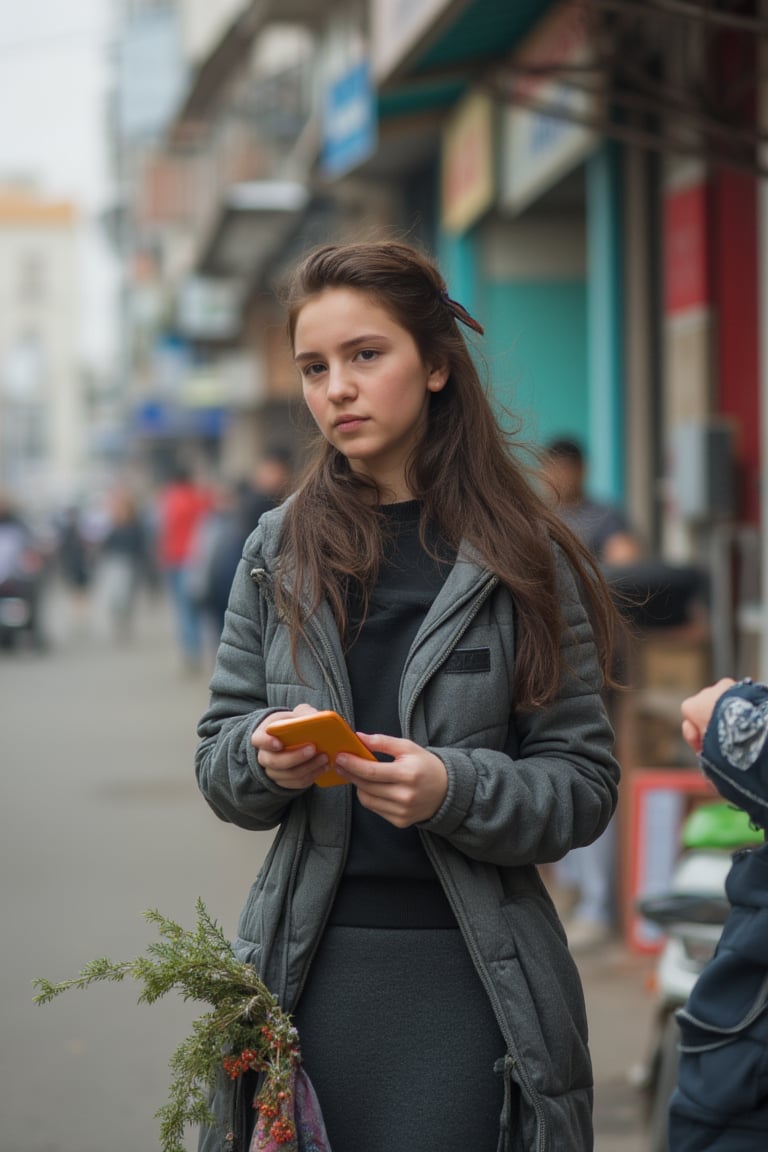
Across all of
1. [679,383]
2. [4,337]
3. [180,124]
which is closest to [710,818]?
[679,383]

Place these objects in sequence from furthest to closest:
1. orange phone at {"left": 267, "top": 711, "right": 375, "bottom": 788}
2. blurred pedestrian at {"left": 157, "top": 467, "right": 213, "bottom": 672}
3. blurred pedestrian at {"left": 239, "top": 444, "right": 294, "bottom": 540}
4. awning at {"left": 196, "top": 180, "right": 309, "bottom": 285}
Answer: awning at {"left": 196, "top": 180, "right": 309, "bottom": 285}, blurred pedestrian at {"left": 157, "top": 467, "right": 213, "bottom": 672}, blurred pedestrian at {"left": 239, "top": 444, "right": 294, "bottom": 540}, orange phone at {"left": 267, "top": 711, "right": 375, "bottom": 788}

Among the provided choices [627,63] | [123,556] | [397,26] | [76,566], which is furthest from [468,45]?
[76,566]

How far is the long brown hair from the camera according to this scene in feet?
8.18

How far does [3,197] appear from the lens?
102188 millimetres

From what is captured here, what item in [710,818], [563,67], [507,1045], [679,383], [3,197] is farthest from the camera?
[3,197]

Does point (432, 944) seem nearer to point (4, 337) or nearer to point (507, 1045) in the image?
point (507, 1045)

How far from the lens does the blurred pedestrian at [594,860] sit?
21.5 feet

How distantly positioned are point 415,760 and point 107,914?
5229 millimetres

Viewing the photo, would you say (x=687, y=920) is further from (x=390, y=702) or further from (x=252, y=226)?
(x=252, y=226)

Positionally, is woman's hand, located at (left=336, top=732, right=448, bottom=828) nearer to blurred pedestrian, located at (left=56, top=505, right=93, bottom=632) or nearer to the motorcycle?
the motorcycle

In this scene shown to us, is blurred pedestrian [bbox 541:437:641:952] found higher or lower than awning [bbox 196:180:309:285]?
lower

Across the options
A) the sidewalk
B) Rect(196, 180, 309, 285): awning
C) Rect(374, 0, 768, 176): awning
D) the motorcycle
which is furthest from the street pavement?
Rect(196, 180, 309, 285): awning

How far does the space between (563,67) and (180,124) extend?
2006cm

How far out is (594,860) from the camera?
6.61 meters
